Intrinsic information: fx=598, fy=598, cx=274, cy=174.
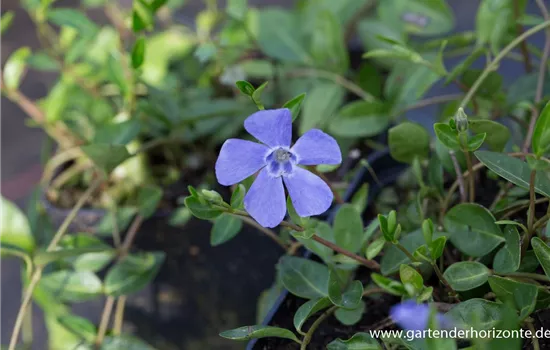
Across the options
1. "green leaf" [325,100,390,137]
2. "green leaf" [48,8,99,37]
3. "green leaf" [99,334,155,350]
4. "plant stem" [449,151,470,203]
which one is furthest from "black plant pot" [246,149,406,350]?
"green leaf" [48,8,99,37]

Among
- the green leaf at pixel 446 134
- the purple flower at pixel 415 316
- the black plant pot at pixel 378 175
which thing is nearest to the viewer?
the purple flower at pixel 415 316

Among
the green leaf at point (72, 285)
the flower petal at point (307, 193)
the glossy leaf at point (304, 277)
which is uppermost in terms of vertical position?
the flower petal at point (307, 193)

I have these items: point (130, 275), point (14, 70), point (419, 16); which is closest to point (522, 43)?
point (419, 16)

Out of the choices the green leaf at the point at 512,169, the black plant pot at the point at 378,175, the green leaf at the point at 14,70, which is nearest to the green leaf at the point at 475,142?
the green leaf at the point at 512,169

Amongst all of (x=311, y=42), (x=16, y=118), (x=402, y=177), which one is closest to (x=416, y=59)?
(x=402, y=177)

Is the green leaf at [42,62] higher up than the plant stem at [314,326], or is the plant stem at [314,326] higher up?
the green leaf at [42,62]

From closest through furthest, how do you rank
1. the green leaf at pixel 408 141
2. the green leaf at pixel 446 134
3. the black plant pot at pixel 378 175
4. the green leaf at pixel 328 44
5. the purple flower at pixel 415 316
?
1. the purple flower at pixel 415 316
2. the green leaf at pixel 446 134
3. the green leaf at pixel 408 141
4. the black plant pot at pixel 378 175
5. the green leaf at pixel 328 44

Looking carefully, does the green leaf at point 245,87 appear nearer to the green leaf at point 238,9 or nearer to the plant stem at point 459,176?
the plant stem at point 459,176
